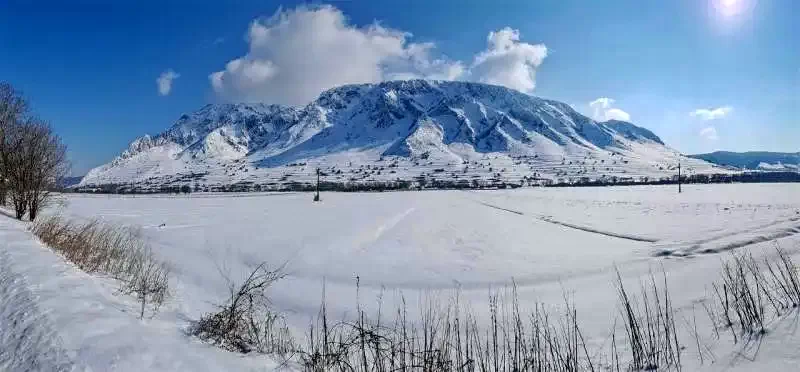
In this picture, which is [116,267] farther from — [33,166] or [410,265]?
[33,166]

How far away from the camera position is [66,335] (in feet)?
14.5

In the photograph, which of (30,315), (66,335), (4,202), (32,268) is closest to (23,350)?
(66,335)

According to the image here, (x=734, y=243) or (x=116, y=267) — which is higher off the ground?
(x=116, y=267)

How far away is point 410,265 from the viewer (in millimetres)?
16547

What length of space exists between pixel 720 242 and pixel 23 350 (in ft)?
72.1

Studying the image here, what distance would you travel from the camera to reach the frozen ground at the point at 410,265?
5.09 metres

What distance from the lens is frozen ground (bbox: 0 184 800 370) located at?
509 cm

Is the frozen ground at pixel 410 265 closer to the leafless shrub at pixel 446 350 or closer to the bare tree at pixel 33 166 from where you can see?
the leafless shrub at pixel 446 350

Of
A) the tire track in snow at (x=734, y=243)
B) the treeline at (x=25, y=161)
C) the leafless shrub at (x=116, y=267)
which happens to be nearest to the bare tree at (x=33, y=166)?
the treeline at (x=25, y=161)

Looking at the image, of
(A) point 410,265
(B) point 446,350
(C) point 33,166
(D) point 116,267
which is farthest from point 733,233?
(C) point 33,166

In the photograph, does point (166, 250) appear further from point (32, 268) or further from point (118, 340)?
point (118, 340)

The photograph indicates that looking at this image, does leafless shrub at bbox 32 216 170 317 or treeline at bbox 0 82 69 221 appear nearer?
leafless shrub at bbox 32 216 170 317

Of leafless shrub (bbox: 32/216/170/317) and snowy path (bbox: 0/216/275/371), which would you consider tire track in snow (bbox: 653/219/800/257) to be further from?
leafless shrub (bbox: 32/216/170/317)

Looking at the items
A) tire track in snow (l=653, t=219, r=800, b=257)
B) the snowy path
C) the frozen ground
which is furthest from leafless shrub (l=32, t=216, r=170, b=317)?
tire track in snow (l=653, t=219, r=800, b=257)
